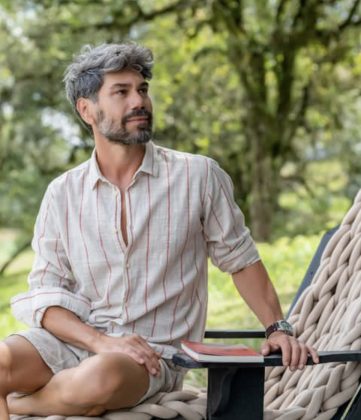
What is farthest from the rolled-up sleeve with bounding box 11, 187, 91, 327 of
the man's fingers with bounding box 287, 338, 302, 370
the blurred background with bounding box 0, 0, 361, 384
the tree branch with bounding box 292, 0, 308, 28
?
the tree branch with bounding box 292, 0, 308, 28

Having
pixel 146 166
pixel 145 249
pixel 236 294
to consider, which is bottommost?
pixel 236 294

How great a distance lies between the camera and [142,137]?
8.86 ft

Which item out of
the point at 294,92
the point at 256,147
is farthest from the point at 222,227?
the point at 294,92

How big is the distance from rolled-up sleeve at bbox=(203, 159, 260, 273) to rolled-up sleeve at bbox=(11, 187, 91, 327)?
378mm

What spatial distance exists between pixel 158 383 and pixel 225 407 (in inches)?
8.9

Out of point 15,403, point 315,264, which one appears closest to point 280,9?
point 315,264

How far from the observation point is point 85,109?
2.84m

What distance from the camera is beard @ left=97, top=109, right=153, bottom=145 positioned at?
106 inches

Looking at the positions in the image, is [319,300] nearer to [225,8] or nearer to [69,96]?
[69,96]

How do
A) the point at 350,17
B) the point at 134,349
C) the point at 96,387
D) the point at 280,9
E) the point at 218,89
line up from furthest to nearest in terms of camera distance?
Result: the point at 218,89 < the point at 280,9 < the point at 350,17 < the point at 134,349 < the point at 96,387

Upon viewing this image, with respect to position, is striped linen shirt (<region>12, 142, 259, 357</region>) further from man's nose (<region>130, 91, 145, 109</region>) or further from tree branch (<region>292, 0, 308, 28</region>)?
tree branch (<region>292, 0, 308, 28</region>)

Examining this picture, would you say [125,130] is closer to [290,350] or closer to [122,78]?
[122,78]

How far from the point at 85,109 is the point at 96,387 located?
810 mm

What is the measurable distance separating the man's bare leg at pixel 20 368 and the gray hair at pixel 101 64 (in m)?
0.68
